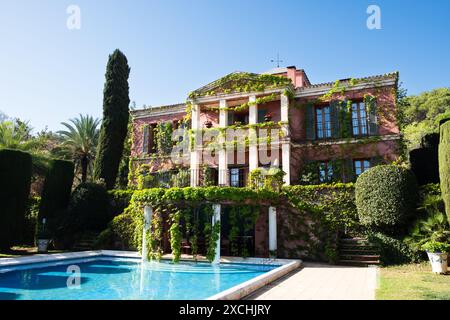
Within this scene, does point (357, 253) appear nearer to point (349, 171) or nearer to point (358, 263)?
point (358, 263)

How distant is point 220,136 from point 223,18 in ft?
35.1

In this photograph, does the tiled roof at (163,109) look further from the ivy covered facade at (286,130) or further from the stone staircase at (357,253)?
the stone staircase at (357,253)

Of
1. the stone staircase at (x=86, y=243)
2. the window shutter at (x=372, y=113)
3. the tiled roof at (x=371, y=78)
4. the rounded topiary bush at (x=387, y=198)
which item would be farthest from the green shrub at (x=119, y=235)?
the window shutter at (x=372, y=113)

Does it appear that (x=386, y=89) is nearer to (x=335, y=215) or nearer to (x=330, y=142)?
(x=330, y=142)

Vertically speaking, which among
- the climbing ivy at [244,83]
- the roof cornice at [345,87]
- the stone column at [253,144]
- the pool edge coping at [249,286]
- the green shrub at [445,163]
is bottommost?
the pool edge coping at [249,286]

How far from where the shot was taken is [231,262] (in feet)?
49.0

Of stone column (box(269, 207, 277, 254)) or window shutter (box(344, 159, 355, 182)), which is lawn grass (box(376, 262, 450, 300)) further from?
window shutter (box(344, 159, 355, 182))

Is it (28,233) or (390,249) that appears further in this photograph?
(28,233)

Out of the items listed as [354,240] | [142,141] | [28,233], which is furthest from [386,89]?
[28,233]

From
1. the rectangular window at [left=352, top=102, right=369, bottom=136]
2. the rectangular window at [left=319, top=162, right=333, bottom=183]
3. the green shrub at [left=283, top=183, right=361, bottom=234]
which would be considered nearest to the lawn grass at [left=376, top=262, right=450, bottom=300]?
the green shrub at [left=283, top=183, right=361, bottom=234]

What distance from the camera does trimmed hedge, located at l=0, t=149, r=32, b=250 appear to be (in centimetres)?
1655

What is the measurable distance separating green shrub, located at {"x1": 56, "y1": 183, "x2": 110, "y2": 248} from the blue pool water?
448cm

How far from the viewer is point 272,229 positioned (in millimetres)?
15727

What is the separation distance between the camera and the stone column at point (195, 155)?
2128 centimetres
